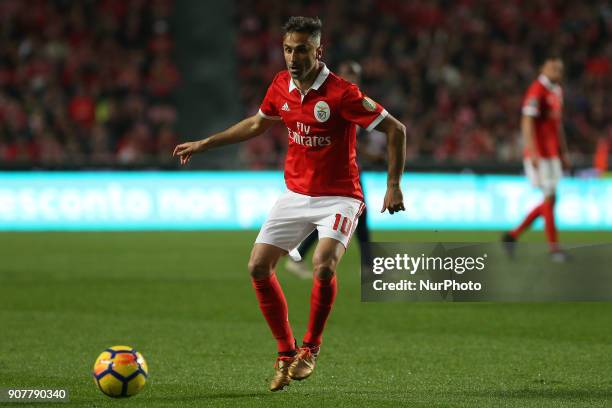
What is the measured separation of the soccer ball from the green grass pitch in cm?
6

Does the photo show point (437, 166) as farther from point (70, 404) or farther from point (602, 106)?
point (70, 404)

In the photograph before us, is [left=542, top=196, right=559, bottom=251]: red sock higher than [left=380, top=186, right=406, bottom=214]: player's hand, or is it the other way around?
[left=542, top=196, right=559, bottom=251]: red sock

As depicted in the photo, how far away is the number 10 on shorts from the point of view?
6309 millimetres

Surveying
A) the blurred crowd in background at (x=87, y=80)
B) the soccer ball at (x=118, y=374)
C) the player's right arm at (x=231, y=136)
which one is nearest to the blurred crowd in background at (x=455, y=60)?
the blurred crowd in background at (x=87, y=80)

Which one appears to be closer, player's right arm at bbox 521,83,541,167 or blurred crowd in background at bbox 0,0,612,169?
player's right arm at bbox 521,83,541,167

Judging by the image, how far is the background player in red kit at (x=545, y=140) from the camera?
12250 millimetres

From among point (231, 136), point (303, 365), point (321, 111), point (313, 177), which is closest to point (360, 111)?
point (321, 111)

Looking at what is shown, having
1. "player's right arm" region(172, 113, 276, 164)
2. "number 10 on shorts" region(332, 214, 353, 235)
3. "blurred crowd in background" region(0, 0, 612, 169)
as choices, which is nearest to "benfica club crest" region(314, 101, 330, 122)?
"player's right arm" region(172, 113, 276, 164)

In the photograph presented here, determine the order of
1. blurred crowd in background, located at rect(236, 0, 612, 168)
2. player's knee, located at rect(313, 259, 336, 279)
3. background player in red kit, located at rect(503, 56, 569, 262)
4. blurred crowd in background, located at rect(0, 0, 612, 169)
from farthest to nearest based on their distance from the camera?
blurred crowd in background, located at rect(236, 0, 612, 168) → blurred crowd in background, located at rect(0, 0, 612, 169) → background player in red kit, located at rect(503, 56, 569, 262) → player's knee, located at rect(313, 259, 336, 279)

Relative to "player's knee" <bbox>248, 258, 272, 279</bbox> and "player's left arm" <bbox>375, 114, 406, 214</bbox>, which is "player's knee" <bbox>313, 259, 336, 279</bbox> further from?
"player's left arm" <bbox>375, 114, 406, 214</bbox>

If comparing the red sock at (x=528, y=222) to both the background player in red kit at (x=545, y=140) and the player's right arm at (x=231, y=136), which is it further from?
the player's right arm at (x=231, y=136)

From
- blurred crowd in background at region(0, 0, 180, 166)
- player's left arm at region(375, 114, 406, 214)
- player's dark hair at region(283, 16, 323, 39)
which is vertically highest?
blurred crowd in background at region(0, 0, 180, 166)

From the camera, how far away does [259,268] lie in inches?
248

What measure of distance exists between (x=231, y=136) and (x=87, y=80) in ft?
52.7
